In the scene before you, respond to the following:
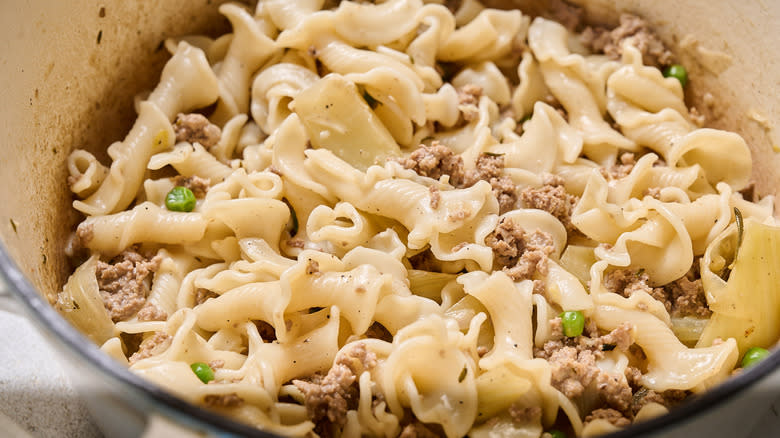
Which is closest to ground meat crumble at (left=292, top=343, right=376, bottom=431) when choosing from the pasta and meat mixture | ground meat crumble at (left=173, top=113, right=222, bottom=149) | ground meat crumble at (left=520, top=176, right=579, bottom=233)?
the pasta and meat mixture

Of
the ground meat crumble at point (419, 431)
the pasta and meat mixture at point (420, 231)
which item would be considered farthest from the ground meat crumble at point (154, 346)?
the ground meat crumble at point (419, 431)

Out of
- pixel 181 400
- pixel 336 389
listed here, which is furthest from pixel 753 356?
pixel 181 400

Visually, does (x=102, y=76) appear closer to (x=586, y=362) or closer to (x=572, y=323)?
(x=572, y=323)

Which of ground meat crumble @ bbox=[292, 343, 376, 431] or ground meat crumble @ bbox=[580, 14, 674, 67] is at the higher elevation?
ground meat crumble @ bbox=[580, 14, 674, 67]

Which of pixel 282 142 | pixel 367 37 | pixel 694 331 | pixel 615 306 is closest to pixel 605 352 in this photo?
pixel 615 306

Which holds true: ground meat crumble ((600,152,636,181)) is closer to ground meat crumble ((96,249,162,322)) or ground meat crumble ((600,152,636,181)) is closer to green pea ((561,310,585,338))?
green pea ((561,310,585,338))

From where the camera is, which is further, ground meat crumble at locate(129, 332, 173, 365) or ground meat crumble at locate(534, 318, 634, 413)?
ground meat crumble at locate(129, 332, 173, 365)

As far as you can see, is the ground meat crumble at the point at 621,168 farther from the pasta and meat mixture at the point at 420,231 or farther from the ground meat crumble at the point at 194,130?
the ground meat crumble at the point at 194,130
